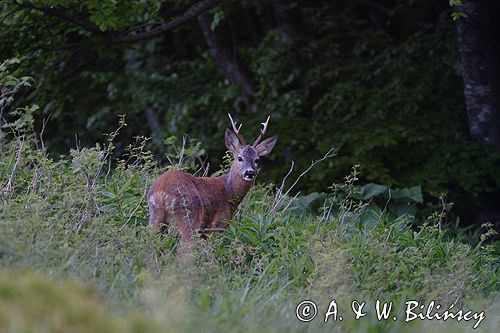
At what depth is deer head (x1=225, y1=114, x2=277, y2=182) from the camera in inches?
332

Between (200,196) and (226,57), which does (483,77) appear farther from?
(200,196)

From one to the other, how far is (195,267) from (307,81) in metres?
7.02

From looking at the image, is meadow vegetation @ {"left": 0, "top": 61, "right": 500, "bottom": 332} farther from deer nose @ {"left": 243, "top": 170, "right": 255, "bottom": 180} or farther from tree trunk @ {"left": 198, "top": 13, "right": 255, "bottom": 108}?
tree trunk @ {"left": 198, "top": 13, "right": 255, "bottom": 108}

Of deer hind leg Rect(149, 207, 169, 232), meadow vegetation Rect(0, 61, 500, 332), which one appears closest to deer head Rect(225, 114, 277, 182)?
meadow vegetation Rect(0, 61, 500, 332)

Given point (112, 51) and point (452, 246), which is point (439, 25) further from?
point (452, 246)

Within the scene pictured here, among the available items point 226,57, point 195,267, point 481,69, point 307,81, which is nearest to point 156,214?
point 195,267

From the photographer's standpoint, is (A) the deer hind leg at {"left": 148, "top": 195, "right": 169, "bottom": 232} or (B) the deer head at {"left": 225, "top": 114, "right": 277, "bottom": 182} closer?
(A) the deer hind leg at {"left": 148, "top": 195, "right": 169, "bottom": 232}

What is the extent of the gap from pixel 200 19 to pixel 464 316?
8506 mm

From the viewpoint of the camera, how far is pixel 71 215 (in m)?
7.03

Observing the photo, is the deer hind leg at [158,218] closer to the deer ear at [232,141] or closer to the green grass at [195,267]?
the green grass at [195,267]

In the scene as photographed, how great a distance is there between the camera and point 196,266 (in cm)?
655

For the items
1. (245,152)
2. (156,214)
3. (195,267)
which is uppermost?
(195,267)

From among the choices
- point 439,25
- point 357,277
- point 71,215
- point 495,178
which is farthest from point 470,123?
point 71,215

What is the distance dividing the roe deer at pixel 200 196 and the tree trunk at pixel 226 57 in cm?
538
